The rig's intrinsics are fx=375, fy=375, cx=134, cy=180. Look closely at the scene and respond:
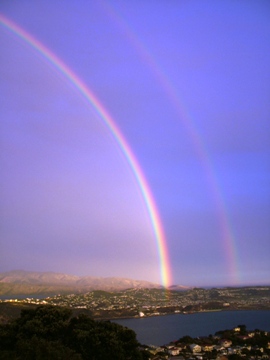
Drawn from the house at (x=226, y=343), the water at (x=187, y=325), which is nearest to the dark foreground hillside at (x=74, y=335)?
the house at (x=226, y=343)

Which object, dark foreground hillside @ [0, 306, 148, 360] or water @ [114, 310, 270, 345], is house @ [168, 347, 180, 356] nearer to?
dark foreground hillside @ [0, 306, 148, 360]

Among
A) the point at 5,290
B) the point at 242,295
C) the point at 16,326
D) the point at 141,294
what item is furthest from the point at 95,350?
the point at 5,290

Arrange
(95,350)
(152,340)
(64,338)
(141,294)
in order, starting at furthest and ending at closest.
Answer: (141,294)
(152,340)
(64,338)
(95,350)

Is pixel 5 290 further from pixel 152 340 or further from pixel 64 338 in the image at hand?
pixel 64 338

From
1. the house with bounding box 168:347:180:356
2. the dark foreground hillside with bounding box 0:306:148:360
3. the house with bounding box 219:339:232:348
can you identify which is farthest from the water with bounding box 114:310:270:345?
the dark foreground hillside with bounding box 0:306:148:360

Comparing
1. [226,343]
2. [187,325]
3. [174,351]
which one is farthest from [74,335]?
[187,325]

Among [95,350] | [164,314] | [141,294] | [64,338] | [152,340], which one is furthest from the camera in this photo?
[141,294]
